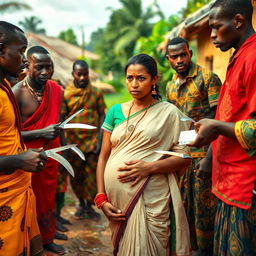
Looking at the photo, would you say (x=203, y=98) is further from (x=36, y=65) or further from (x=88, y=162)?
(x=88, y=162)

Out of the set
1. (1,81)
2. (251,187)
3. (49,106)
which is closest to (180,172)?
(251,187)

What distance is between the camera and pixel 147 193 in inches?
97.5

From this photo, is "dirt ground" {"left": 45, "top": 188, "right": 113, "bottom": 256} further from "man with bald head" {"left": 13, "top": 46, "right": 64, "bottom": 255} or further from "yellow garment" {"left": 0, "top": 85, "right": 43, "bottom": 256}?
"yellow garment" {"left": 0, "top": 85, "right": 43, "bottom": 256}

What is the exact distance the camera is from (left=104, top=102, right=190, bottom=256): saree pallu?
2422 mm

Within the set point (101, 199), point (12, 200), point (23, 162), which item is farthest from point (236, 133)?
point (12, 200)

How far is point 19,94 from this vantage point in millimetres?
3680

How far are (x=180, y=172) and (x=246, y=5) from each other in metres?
1.31

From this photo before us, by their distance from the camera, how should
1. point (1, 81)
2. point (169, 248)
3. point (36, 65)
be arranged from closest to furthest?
point (1, 81)
point (169, 248)
point (36, 65)

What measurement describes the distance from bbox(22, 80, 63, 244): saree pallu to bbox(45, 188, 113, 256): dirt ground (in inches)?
17.0

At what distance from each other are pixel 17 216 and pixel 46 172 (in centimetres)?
153

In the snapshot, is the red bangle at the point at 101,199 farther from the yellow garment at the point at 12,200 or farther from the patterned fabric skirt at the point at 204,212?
the patterned fabric skirt at the point at 204,212

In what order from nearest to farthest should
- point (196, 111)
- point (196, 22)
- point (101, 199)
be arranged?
1. point (101, 199)
2. point (196, 111)
3. point (196, 22)

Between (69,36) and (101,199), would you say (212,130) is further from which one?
(69,36)

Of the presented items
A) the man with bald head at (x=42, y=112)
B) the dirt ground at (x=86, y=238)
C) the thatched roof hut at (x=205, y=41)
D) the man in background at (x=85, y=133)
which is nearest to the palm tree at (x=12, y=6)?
the thatched roof hut at (x=205, y=41)
